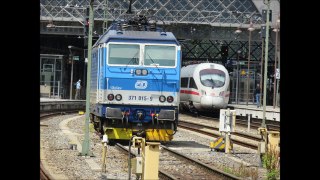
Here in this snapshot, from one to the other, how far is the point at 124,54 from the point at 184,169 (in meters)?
5.05

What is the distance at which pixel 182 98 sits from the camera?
151ft

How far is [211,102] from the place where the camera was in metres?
41.2

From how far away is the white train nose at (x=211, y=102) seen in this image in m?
40.9

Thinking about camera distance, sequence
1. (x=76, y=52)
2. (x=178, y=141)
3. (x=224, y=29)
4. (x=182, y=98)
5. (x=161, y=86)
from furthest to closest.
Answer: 1. (x=76, y=52)
2. (x=224, y=29)
3. (x=182, y=98)
4. (x=178, y=141)
5. (x=161, y=86)

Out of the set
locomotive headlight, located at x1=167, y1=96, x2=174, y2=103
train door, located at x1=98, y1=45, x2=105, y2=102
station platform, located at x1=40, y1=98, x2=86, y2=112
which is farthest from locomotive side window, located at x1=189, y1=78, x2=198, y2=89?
locomotive headlight, located at x1=167, y1=96, x2=174, y2=103

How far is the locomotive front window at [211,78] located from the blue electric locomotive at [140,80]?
20071 millimetres

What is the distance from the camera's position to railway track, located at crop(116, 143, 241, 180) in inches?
599

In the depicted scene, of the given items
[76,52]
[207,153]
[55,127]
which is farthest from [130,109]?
[76,52]

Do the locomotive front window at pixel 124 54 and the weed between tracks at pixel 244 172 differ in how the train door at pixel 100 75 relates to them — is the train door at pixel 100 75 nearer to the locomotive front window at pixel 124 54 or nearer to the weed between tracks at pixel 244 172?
the locomotive front window at pixel 124 54

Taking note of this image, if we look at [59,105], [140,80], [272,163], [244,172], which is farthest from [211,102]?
[272,163]

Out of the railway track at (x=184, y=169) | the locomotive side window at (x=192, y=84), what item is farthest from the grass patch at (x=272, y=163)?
the locomotive side window at (x=192, y=84)

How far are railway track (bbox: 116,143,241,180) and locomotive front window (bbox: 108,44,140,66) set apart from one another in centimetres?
251
